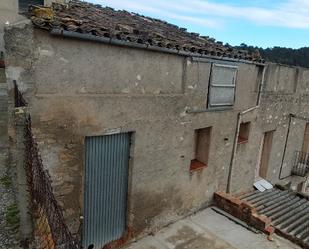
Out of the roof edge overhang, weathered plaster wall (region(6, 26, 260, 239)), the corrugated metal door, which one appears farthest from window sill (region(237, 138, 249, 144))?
the corrugated metal door

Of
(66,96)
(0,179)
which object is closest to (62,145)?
Result: (66,96)

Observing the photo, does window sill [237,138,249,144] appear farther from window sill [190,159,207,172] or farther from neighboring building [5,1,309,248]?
window sill [190,159,207,172]

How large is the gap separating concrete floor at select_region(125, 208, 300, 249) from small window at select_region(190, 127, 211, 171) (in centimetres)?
151

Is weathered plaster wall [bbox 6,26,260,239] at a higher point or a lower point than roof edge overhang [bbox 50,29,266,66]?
lower

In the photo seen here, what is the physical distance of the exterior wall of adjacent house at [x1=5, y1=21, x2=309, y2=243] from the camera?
17.4 feet

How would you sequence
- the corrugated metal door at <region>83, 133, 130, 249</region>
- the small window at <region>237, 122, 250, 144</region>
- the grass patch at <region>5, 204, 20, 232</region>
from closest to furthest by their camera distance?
the corrugated metal door at <region>83, 133, 130, 249</region>
the grass patch at <region>5, 204, 20, 232</region>
the small window at <region>237, 122, 250, 144</region>

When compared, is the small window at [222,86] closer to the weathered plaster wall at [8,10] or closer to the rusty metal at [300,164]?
the rusty metal at [300,164]

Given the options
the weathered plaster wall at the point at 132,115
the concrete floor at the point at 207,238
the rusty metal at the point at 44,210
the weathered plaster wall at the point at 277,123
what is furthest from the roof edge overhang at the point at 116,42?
the concrete floor at the point at 207,238

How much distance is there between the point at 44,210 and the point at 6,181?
6.41m

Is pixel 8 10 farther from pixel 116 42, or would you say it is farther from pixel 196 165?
pixel 116 42

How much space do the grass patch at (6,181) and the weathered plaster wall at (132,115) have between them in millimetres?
3783

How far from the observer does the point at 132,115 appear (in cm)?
674

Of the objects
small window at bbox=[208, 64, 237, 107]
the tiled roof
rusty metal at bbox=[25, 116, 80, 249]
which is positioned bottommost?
rusty metal at bbox=[25, 116, 80, 249]

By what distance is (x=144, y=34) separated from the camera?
6.96 m
